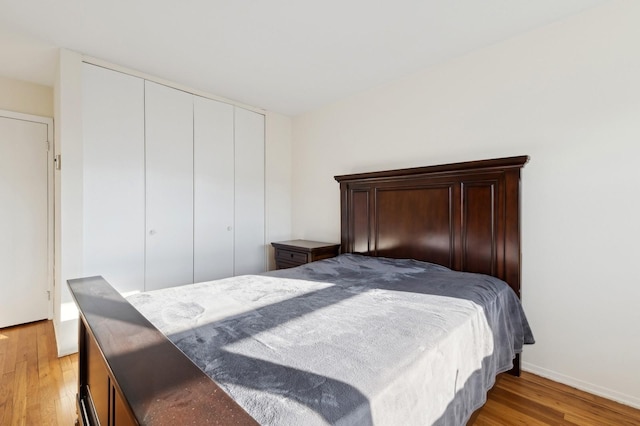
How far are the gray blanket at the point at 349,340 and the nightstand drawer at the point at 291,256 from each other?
1093mm

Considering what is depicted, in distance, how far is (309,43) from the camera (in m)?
2.30

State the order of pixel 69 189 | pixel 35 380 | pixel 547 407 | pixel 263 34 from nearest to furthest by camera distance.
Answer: pixel 547 407 < pixel 35 380 < pixel 263 34 < pixel 69 189

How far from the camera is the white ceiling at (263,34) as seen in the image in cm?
190

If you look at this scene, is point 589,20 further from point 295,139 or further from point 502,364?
point 295,139

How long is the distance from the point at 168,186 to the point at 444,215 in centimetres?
256

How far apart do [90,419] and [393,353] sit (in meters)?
1.44

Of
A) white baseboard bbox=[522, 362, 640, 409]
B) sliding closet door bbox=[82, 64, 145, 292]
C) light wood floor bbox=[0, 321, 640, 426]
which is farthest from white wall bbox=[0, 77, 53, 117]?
white baseboard bbox=[522, 362, 640, 409]

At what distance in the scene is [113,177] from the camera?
8.66ft

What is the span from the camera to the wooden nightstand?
3.14m

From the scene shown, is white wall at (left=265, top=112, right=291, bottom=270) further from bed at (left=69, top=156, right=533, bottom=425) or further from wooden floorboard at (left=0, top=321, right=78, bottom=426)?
wooden floorboard at (left=0, top=321, right=78, bottom=426)

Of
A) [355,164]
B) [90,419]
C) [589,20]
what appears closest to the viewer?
[90,419]

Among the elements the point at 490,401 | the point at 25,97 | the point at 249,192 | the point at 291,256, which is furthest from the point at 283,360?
the point at 25,97

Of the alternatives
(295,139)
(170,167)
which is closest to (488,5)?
(295,139)

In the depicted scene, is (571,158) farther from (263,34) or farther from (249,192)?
(249,192)
